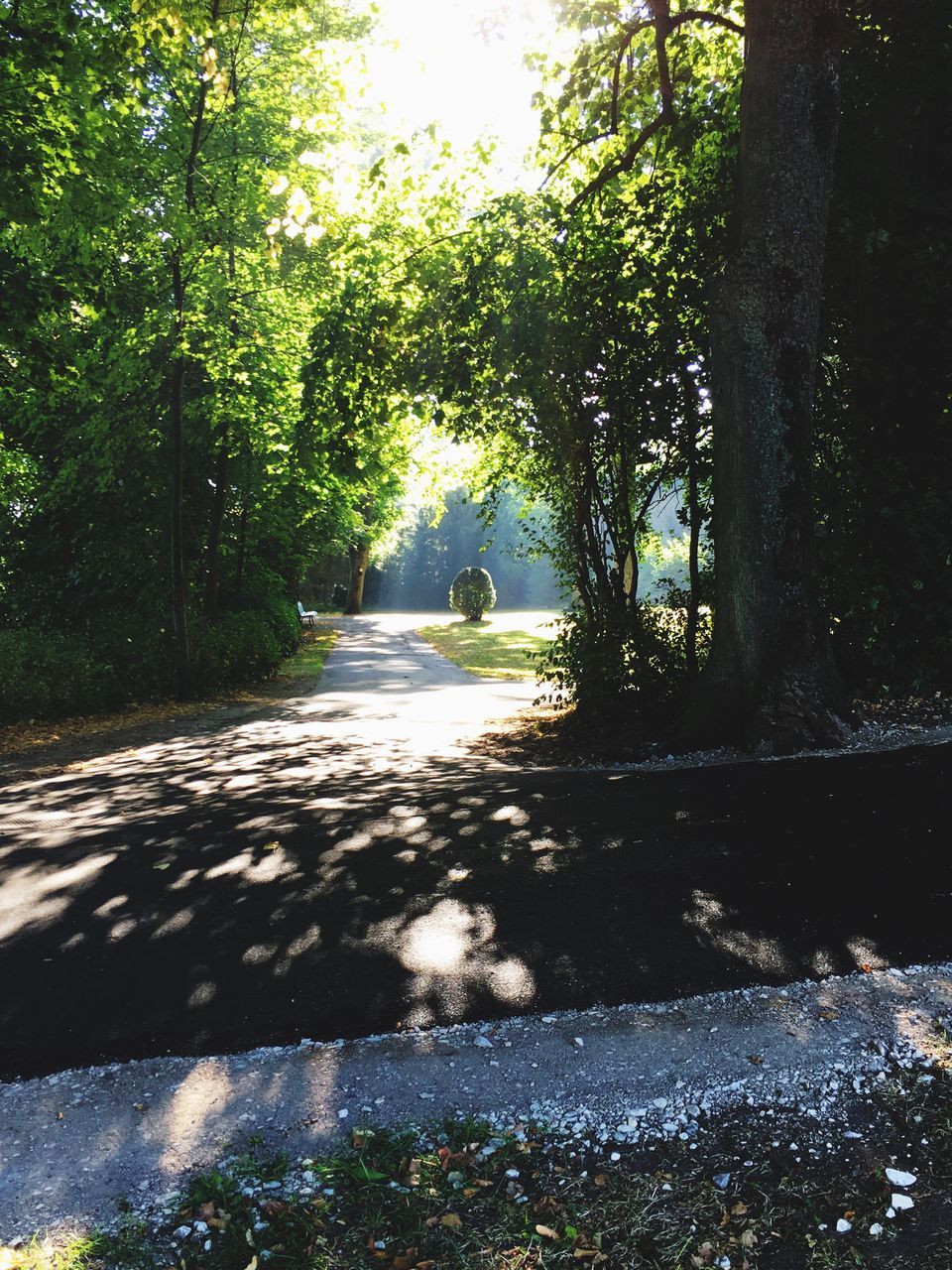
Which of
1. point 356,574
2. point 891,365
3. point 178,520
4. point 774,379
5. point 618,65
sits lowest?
point 356,574

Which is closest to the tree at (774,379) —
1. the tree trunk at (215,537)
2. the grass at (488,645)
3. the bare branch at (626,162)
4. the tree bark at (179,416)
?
the bare branch at (626,162)

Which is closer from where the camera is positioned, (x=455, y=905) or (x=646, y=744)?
(x=455, y=905)

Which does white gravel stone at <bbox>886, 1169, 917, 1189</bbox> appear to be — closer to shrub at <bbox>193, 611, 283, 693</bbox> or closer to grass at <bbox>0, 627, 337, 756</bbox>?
grass at <bbox>0, 627, 337, 756</bbox>

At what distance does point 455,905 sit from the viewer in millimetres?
4648

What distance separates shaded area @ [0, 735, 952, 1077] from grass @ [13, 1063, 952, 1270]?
31.1 inches

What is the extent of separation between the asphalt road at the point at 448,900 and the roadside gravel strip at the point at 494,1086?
160mm

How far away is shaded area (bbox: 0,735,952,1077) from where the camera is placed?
12.4 ft

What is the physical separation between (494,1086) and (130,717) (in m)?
12.5

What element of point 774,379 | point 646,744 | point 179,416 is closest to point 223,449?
point 179,416

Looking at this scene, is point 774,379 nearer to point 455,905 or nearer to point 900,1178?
point 455,905

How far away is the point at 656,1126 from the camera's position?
2.97 metres

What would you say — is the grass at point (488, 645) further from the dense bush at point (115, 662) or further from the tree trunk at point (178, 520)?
the tree trunk at point (178, 520)

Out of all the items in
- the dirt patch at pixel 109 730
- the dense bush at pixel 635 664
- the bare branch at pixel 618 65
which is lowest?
the dirt patch at pixel 109 730

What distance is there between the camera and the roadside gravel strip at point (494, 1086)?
9.47 feet
